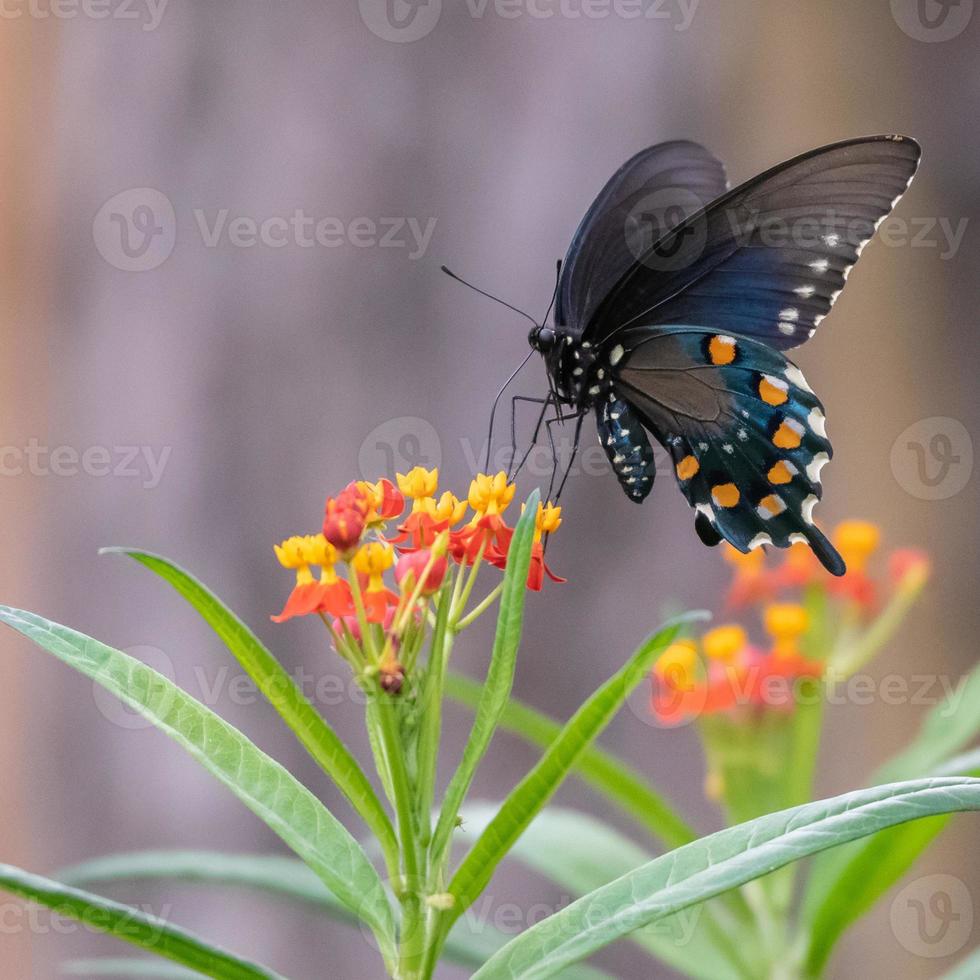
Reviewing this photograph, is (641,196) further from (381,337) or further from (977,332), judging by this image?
(977,332)

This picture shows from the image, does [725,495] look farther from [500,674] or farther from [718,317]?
[500,674]

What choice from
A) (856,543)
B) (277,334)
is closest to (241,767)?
(856,543)

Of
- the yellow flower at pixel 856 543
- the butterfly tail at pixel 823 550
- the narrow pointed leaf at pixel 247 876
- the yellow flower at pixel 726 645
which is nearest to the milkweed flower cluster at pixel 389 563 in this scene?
the butterfly tail at pixel 823 550

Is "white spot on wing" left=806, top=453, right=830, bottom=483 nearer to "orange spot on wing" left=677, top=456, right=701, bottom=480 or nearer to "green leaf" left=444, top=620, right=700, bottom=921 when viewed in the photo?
"orange spot on wing" left=677, top=456, right=701, bottom=480

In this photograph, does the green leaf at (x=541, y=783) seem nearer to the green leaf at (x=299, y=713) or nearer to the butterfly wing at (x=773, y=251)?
the green leaf at (x=299, y=713)

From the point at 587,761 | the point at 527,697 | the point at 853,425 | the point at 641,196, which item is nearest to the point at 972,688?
the point at 587,761

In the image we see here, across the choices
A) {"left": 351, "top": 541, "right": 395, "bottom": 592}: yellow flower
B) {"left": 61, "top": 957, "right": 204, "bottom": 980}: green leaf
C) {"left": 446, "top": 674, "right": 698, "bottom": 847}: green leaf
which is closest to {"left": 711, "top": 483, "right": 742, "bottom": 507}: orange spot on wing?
{"left": 446, "top": 674, "right": 698, "bottom": 847}: green leaf
